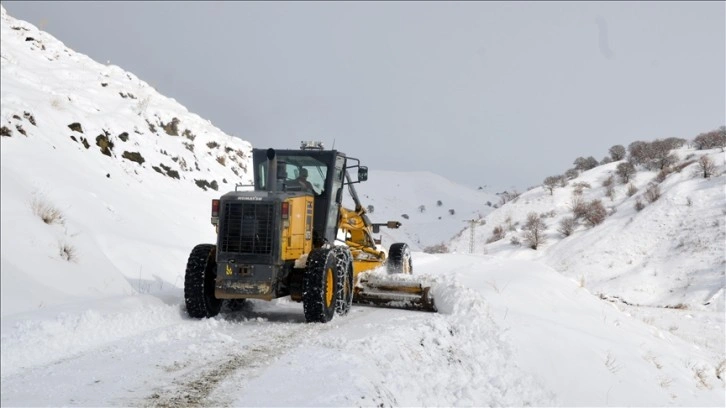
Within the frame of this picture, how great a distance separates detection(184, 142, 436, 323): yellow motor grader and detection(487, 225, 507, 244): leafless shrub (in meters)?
34.1

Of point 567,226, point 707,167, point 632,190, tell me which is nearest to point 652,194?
point 707,167

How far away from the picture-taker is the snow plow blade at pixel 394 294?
9.59 meters

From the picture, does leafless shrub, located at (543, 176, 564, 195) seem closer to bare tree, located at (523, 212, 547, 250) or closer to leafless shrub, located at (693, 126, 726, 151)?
bare tree, located at (523, 212, 547, 250)

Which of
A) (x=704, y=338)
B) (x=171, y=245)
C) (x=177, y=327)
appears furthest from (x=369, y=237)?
(x=704, y=338)

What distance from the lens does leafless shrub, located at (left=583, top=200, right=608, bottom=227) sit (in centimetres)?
3675

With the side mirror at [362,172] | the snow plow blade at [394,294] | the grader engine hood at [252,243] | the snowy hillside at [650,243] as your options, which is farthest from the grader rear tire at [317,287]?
the snowy hillside at [650,243]

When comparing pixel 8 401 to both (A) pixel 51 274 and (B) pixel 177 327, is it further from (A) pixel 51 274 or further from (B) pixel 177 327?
(A) pixel 51 274

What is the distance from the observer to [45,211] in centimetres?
888

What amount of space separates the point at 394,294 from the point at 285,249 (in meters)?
2.80

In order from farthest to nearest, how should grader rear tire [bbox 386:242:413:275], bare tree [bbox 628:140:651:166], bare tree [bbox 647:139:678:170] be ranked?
bare tree [bbox 628:140:651:166] < bare tree [bbox 647:139:678:170] < grader rear tire [bbox 386:242:413:275]

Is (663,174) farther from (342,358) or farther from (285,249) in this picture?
(342,358)


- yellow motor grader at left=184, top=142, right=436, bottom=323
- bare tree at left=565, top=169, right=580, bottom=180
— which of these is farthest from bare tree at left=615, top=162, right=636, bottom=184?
yellow motor grader at left=184, top=142, right=436, bottom=323

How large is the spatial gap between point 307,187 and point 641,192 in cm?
3503

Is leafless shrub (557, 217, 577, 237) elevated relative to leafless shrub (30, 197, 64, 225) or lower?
elevated
